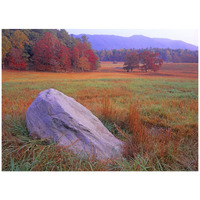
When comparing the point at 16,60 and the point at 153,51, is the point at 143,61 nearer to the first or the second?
the point at 153,51

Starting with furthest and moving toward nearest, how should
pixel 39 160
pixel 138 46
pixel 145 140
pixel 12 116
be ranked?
pixel 138 46
pixel 12 116
pixel 145 140
pixel 39 160

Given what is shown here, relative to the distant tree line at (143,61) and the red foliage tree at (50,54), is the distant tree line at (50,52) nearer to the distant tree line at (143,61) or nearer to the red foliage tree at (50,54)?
the red foliage tree at (50,54)

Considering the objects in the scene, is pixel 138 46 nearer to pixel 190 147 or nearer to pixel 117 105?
pixel 117 105

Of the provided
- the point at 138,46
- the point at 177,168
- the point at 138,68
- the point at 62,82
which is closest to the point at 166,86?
the point at 138,68

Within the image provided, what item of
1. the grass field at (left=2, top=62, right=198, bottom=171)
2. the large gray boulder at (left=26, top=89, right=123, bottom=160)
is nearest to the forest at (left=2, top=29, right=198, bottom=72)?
the grass field at (left=2, top=62, right=198, bottom=171)

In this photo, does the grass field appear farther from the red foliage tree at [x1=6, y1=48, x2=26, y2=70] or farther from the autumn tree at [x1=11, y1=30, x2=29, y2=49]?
the autumn tree at [x1=11, y1=30, x2=29, y2=49]

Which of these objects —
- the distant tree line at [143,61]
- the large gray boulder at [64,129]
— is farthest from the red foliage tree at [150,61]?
the large gray boulder at [64,129]

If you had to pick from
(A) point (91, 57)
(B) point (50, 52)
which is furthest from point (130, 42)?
(B) point (50, 52)
